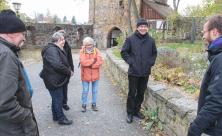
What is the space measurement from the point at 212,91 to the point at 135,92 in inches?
154

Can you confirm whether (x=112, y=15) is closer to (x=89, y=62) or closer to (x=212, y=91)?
(x=89, y=62)

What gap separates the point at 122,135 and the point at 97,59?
6.82ft

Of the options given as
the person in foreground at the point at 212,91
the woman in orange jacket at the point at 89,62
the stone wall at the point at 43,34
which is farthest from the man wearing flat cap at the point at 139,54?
the stone wall at the point at 43,34

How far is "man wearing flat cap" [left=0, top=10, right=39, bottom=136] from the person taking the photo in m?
2.85

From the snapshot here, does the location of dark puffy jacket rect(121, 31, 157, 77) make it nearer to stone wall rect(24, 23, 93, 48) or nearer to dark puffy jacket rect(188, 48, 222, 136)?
dark puffy jacket rect(188, 48, 222, 136)

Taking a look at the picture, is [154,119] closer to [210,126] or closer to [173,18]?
[210,126]

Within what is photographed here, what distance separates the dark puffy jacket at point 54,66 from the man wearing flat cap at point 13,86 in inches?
123

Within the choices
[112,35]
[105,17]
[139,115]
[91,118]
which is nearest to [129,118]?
[139,115]

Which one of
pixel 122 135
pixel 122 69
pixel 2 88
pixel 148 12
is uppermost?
pixel 148 12

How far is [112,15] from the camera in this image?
34.6m

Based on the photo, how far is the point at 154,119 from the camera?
6.59 m

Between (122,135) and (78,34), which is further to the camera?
(78,34)

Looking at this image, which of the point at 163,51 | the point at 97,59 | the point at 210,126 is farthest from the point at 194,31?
the point at 210,126

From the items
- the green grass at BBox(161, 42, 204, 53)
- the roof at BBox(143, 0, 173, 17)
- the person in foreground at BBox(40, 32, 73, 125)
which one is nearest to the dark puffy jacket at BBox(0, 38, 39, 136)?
the person in foreground at BBox(40, 32, 73, 125)
